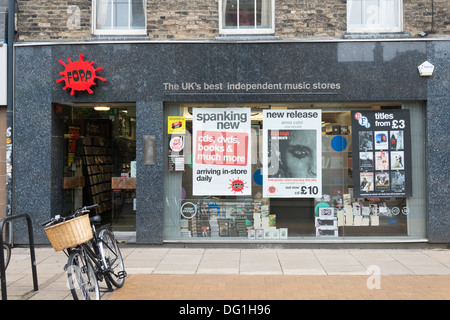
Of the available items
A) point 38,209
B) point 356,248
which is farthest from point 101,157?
point 356,248

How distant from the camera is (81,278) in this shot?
515 centimetres

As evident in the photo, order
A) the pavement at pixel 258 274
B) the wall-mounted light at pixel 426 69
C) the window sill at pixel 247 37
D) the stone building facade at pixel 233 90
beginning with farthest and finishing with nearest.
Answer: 1. the window sill at pixel 247 37
2. the stone building facade at pixel 233 90
3. the wall-mounted light at pixel 426 69
4. the pavement at pixel 258 274

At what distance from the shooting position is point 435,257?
8008 mm

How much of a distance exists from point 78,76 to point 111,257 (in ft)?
13.5

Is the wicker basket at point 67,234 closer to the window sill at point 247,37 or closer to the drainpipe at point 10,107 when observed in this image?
the drainpipe at point 10,107

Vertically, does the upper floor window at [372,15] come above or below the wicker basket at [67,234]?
above

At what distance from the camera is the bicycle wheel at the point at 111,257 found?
5930 millimetres

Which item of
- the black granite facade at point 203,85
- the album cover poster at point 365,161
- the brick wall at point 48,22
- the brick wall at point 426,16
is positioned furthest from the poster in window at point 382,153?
the brick wall at point 48,22

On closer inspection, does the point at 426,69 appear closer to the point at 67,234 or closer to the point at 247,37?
the point at 247,37

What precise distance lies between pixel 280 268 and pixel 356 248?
2291mm

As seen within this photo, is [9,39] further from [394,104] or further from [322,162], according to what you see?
[394,104]

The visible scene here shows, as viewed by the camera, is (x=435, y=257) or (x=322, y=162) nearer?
(x=435, y=257)

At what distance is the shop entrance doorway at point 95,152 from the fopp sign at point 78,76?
21.9 inches

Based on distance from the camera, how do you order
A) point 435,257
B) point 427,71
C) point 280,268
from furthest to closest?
1. point 427,71
2. point 435,257
3. point 280,268
